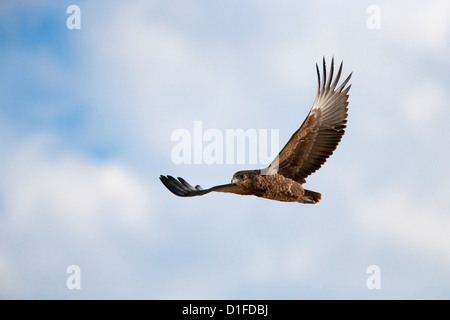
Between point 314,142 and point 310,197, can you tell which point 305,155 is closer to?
point 314,142

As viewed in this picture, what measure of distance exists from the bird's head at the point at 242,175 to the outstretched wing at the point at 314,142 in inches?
28.9

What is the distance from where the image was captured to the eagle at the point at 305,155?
984 cm

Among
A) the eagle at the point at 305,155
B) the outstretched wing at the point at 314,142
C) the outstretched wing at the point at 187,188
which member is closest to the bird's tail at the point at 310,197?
the eagle at the point at 305,155

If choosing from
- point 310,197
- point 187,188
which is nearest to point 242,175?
point 310,197

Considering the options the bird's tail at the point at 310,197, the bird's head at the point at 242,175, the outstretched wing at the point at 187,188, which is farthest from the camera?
the bird's tail at the point at 310,197

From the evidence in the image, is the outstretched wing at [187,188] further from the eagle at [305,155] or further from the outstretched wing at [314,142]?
the outstretched wing at [314,142]

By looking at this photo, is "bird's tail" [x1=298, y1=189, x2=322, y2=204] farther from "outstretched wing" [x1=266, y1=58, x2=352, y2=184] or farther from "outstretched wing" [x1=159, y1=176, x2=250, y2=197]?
"outstretched wing" [x1=159, y1=176, x2=250, y2=197]

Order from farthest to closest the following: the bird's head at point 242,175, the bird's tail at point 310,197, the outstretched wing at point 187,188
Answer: the bird's tail at point 310,197 → the bird's head at point 242,175 → the outstretched wing at point 187,188

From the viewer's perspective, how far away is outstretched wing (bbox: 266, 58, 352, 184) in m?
10.3

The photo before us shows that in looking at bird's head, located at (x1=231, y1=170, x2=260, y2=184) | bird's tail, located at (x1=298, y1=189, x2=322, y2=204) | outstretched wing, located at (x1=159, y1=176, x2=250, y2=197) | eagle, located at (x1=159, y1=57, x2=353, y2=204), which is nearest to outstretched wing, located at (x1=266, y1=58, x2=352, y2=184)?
eagle, located at (x1=159, y1=57, x2=353, y2=204)
